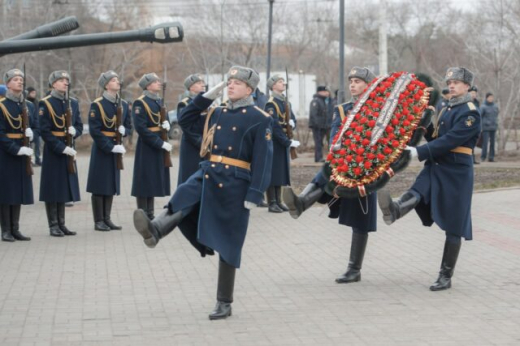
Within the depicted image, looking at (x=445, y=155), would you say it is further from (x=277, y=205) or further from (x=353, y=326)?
(x=277, y=205)

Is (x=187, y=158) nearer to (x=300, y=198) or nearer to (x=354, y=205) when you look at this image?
(x=354, y=205)

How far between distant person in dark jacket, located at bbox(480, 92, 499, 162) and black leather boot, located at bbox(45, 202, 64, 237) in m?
14.5

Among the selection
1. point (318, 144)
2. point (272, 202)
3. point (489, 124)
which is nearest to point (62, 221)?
point (272, 202)

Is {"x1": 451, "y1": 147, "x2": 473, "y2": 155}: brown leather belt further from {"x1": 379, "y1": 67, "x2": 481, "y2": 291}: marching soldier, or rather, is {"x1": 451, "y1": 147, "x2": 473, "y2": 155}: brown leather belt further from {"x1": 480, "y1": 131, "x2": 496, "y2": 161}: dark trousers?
{"x1": 480, "y1": 131, "x2": 496, "y2": 161}: dark trousers

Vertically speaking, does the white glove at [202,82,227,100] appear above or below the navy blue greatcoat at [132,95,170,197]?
above

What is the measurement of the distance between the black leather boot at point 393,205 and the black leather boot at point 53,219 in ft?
16.8

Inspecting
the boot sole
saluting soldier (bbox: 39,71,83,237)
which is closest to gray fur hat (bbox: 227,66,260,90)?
the boot sole

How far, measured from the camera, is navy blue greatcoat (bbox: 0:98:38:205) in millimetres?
11742

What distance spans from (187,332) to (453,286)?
9.36 ft

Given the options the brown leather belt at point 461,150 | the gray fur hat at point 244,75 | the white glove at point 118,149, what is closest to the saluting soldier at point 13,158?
the white glove at point 118,149

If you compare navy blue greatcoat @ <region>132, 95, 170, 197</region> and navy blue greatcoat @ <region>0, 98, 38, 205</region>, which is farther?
navy blue greatcoat @ <region>132, 95, 170, 197</region>

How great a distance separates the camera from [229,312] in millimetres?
7805

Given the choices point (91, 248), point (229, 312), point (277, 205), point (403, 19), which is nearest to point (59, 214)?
point (91, 248)

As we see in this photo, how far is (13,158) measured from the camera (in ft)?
Result: 39.2
